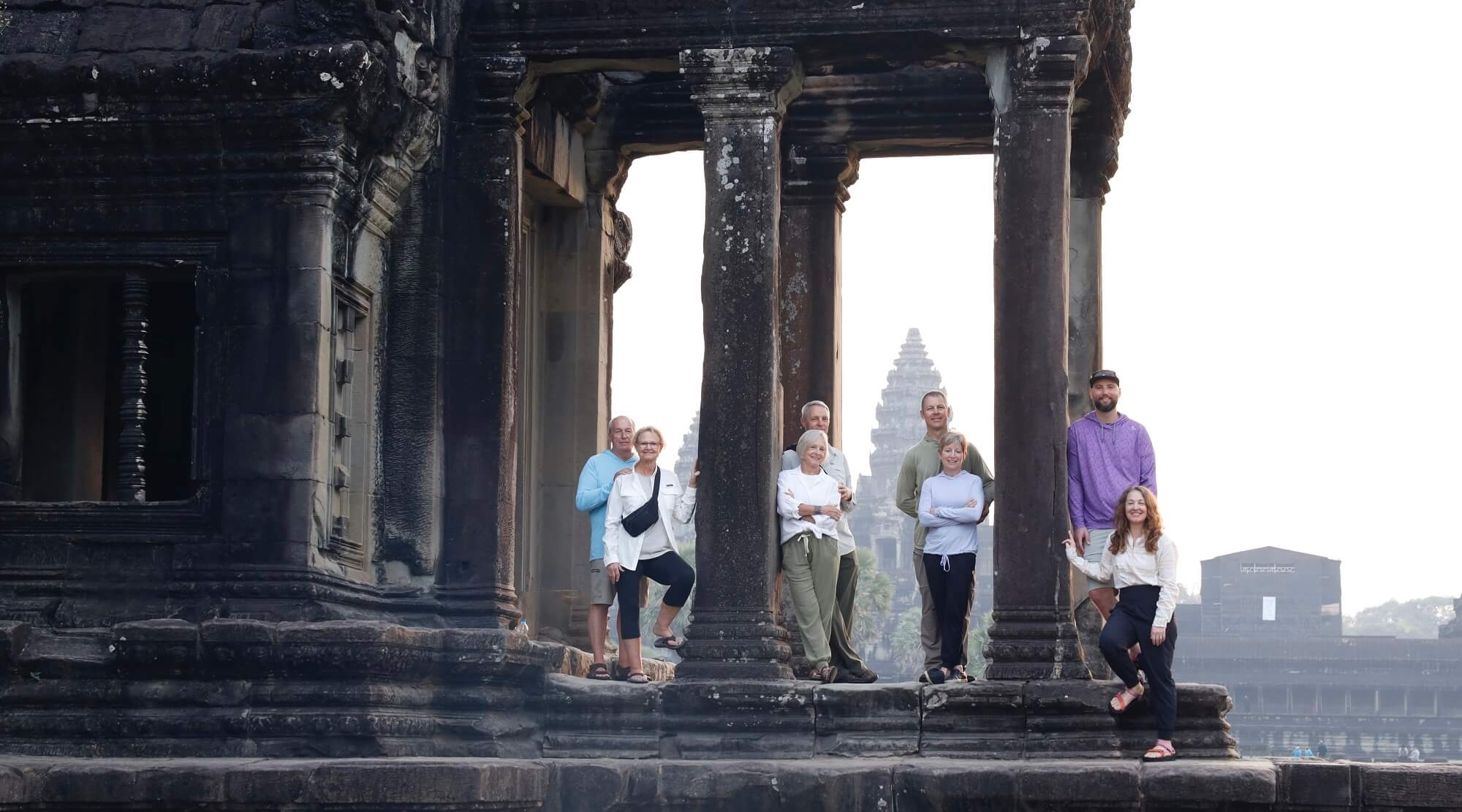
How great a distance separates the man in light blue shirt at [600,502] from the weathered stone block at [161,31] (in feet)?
11.4

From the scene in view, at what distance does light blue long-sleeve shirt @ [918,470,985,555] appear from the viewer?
13398 millimetres

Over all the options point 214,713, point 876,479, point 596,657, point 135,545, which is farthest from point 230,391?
point 876,479

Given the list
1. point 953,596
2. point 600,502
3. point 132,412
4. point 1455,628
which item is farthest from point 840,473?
point 1455,628

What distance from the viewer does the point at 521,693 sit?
13.3m

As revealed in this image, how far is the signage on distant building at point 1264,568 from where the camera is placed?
98.7 metres

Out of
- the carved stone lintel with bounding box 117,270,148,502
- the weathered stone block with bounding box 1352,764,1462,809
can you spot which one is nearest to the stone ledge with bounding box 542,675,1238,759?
the weathered stone block with bounding box 1352,764,1462,809

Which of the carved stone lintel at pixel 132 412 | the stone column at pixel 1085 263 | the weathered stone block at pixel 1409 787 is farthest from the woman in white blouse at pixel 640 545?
the weathered stone block at pixel 1409 787

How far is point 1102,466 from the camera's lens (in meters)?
13.3

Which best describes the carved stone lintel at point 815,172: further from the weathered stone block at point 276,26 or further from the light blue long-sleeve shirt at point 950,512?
the weathered stone block at point 276,26

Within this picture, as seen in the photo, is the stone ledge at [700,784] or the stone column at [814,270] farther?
the stone column at [814,270]

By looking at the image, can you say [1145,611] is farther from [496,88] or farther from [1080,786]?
[496,88]

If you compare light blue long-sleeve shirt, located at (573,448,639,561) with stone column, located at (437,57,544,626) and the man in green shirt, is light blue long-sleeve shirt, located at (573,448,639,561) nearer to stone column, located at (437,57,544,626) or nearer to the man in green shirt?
stone column, located at (437,57,544,626)

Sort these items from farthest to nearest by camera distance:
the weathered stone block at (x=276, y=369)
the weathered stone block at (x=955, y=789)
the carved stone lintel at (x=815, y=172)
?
the carved stone lintel at (x=815, y=172)
the weathered stone block at (x=276, y=369)
the weathered stone block at (x=955, y=789)

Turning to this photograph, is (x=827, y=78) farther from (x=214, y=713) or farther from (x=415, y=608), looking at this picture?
(x=214, y=713)
